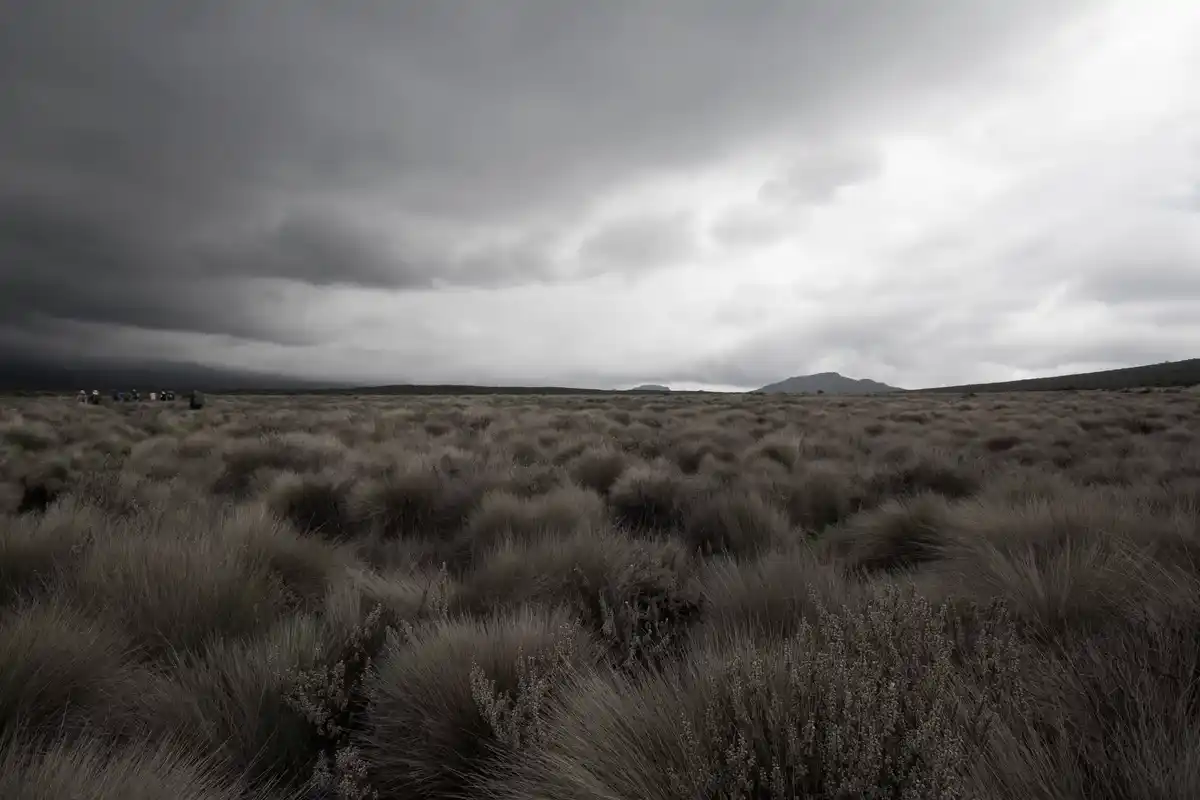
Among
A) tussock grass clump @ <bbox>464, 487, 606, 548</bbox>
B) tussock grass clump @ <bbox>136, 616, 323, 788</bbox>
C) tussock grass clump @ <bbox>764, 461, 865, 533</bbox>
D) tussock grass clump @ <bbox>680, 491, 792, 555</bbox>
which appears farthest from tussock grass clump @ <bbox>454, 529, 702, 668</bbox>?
tussock grass clump @ <bbox>764, 461, 865, 533</bbox>

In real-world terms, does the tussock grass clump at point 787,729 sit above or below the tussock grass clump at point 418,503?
above

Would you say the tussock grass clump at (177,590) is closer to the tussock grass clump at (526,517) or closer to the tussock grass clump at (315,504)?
the tussock grass clump at (526,517)

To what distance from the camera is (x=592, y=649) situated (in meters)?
2.68

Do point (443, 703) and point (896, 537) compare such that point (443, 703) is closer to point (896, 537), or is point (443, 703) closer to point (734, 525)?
point (734, 525)

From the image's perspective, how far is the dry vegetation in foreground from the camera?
151cm

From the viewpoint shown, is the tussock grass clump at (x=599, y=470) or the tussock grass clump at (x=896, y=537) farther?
the tussock grass clump at (x=599, y=470)

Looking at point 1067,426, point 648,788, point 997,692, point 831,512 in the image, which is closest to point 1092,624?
point 997,692

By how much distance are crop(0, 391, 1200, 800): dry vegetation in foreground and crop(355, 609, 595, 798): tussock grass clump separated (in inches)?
0.5

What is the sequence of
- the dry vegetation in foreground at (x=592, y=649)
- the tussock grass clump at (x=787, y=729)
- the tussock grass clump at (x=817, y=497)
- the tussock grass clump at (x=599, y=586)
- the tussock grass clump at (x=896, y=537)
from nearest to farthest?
the tussock grass clump at (x=787, y=729) < the dry vegetation in foreground at (x=592, y=649) < the tussock grass clump at (x=599, y=586) < the tussock grass clump at (x=896, y=537) < the tussock grass clump at (x=817, y=497)

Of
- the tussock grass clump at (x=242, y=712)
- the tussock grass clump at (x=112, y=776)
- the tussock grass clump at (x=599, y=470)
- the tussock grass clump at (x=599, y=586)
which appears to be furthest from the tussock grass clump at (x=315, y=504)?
the tussock grass clump at (x=112, y=776)

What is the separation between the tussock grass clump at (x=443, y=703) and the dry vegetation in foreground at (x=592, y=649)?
0.01m

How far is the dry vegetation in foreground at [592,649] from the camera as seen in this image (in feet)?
4.96

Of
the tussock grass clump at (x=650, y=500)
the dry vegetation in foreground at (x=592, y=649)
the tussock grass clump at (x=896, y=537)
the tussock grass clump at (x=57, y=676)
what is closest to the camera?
the dry vegetation in foreground at (x=592, y=649)

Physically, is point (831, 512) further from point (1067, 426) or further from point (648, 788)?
point (1067, 426)
